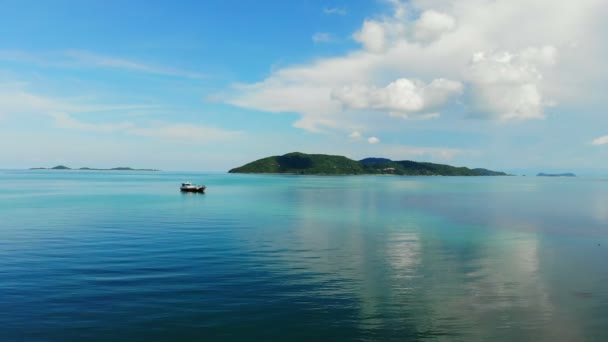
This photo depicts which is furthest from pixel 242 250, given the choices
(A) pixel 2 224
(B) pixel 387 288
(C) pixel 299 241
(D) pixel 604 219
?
(D) pixel 604 219

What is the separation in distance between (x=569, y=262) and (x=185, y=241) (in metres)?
41.1

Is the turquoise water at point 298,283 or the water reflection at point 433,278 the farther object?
the water reflection at point 433,278

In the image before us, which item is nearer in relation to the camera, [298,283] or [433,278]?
[298,283]

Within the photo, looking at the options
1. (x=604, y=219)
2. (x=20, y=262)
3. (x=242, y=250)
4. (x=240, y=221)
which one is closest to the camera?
(x=20, y=262)

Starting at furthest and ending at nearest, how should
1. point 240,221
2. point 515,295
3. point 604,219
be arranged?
point 604,219
point 240,221
point 515,295

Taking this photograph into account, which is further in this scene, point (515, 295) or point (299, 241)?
point (299, 241)

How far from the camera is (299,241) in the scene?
48.5 metres

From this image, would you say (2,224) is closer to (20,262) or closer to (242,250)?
(20,262)

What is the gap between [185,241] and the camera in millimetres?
47406

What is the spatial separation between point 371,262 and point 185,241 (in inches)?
887

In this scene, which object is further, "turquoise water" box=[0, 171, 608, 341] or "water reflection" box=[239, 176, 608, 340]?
"water reflection" box=[239, 176, 608, 340]

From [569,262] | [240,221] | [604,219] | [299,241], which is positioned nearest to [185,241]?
[299,241]

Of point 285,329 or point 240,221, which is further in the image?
point 240,221

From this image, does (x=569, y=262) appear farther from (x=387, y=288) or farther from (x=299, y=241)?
(x=299, y=241)
